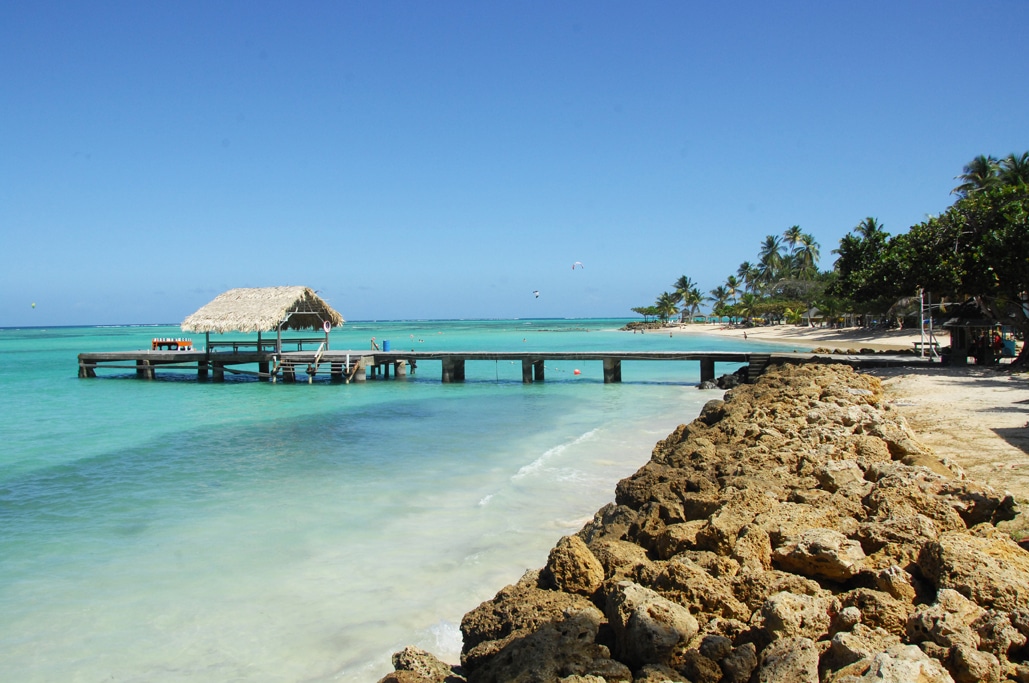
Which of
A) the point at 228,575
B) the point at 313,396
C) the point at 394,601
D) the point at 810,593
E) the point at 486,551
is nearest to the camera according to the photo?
the point at 810,593

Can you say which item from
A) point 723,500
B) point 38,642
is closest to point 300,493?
point 38,642

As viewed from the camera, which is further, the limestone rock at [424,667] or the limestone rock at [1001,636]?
the limestone rock at [424,667]

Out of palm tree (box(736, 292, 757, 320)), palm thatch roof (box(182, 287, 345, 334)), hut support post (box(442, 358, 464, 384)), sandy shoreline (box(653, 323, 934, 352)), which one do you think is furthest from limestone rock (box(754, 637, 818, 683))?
palm tree (box(736, 292, 757, 320))

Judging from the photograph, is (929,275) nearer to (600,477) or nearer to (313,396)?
(600,477)

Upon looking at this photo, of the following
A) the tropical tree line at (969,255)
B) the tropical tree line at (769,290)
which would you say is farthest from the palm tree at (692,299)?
the tropical tree line at (969,255)

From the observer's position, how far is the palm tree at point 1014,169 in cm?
3253

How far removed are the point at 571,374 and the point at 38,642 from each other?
89.8 feet

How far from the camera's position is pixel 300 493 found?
1028cm

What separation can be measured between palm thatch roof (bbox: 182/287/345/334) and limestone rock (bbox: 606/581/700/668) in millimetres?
25117

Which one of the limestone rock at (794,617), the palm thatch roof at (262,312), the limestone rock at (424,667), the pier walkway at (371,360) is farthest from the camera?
the palm thatch roof at (262,312)

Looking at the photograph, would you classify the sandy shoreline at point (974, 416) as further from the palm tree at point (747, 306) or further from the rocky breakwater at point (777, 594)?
the palm tree at point (747, 306)

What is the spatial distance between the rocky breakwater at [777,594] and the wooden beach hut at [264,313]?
77.3ft

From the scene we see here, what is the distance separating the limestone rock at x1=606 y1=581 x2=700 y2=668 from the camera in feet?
11.7

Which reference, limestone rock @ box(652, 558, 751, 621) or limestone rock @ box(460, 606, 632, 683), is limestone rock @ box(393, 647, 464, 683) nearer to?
limestone rock @ box(460, 606, 632, 683)
